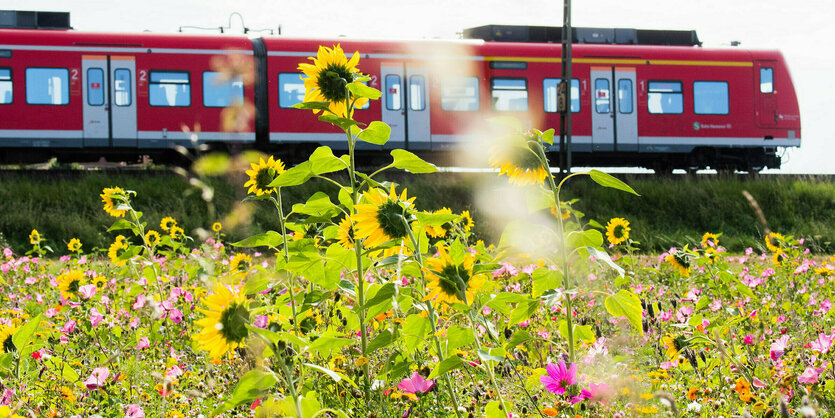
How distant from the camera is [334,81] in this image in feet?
5.59

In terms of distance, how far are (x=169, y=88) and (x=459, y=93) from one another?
4.69 m

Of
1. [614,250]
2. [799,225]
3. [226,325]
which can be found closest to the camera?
[226,325]

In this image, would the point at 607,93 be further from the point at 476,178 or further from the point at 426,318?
the point at 426,318

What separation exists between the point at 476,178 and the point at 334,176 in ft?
6.61

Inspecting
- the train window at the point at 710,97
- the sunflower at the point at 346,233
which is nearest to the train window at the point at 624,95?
the train window at the point at 710,97

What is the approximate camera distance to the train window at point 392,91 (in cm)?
1228

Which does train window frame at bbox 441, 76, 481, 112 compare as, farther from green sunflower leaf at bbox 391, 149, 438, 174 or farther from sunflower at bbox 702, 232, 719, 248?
green sunflower leaf at bbox 391, 149, 438, 174

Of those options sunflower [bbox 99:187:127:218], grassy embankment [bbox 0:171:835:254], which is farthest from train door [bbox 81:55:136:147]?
sunflower [bbox 99:187:127:218]

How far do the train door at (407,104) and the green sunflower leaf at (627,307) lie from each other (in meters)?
10.9

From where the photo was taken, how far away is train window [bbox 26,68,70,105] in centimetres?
1133

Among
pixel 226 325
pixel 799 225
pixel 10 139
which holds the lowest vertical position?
pixel 799 225

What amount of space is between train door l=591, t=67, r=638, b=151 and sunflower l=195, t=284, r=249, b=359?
12597 millimetres

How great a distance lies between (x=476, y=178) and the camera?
10.6 meters

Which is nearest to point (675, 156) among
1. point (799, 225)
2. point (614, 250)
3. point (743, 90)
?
point (743, 90)
